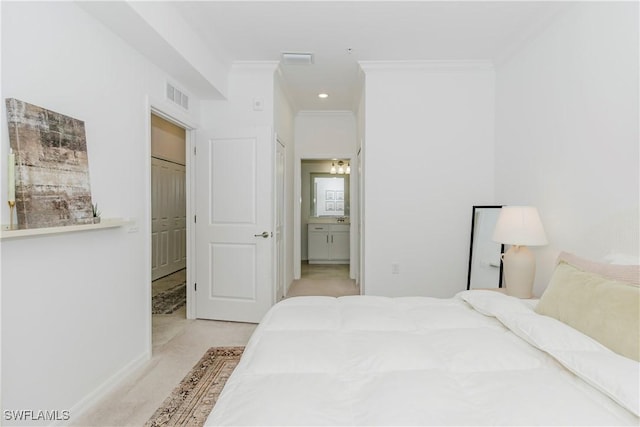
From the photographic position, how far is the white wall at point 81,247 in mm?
1584

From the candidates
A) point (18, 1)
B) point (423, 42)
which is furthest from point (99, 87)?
point (423, 42)

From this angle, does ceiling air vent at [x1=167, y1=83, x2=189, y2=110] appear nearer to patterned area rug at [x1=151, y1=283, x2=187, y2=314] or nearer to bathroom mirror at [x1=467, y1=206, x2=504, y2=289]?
patterned area rug at [x1=151, y1=283, x2=187, y2=314]

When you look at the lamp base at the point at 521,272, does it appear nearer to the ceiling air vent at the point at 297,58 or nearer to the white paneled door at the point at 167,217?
the ceiling air vent at the point at 297,58

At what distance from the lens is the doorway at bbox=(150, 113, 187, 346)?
490cm

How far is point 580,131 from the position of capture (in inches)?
90.7

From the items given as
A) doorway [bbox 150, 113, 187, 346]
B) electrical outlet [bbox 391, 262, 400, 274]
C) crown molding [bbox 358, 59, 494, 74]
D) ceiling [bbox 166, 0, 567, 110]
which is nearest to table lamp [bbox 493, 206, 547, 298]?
electrical outlet [bbox 391, 262, 400, 274]

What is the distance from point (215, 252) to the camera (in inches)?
143

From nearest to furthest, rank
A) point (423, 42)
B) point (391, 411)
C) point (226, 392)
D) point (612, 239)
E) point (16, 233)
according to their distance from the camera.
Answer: point (391, 411)
point (226, 392)
point (16, 233)
point (612, 239)
point (423, 42)

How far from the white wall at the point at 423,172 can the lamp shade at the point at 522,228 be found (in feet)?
3.51

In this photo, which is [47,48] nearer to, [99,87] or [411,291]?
[99,87]

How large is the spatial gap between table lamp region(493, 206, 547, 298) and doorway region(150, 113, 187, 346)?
3.59 m

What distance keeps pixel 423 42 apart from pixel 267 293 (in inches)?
115

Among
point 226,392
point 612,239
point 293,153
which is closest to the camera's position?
point 226,392

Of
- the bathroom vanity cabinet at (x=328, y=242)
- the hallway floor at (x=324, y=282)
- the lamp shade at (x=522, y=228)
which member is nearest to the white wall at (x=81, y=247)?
the hallway floor at (x=324, y=282)
